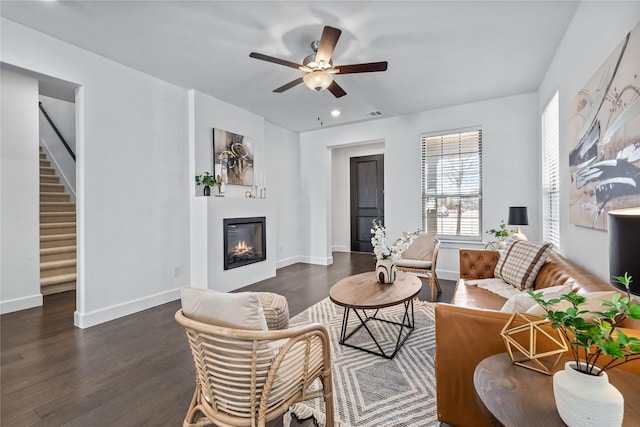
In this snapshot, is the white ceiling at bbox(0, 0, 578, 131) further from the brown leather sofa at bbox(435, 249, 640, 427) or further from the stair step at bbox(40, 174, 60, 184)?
the stair step at bbox(40, 174, 60, 184)

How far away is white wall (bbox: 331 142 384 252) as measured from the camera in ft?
25.6

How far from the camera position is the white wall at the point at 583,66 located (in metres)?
1.75

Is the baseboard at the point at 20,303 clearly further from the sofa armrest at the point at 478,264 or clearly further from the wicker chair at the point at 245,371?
the sofa armrest at the point at 478,264

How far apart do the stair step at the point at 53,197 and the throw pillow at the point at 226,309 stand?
18.7 feet

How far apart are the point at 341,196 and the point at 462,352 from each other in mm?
6636

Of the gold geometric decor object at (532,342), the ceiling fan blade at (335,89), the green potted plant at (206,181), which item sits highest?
the ceiling fan blade at (335,89)

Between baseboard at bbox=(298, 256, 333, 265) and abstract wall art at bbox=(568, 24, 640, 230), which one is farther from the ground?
abstract wall art at bbox=(568, 24, 640, 230)

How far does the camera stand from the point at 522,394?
967 millimetres

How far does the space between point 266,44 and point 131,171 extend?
84.7 inches

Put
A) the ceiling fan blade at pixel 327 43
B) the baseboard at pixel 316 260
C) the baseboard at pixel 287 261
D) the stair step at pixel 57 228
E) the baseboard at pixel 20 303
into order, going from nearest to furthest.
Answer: the ceiling fan blade at pixel 327 43, the baseboard at pixel 20 303, the stair step at pixel 57 228, the baseboard at pixel 287 261, the baseboard at pixel 316 260

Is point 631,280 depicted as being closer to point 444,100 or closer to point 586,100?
point 586,100

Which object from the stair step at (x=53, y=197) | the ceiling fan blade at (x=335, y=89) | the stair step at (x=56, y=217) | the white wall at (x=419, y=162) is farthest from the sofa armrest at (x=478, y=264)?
the stair step at (x=53, y=197)

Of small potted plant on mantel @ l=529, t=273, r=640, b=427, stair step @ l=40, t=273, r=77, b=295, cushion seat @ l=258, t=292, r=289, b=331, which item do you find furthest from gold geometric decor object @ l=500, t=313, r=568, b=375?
stair step @ l=40, t=273, r=77, b=295

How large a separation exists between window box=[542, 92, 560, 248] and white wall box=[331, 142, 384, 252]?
4471mm
